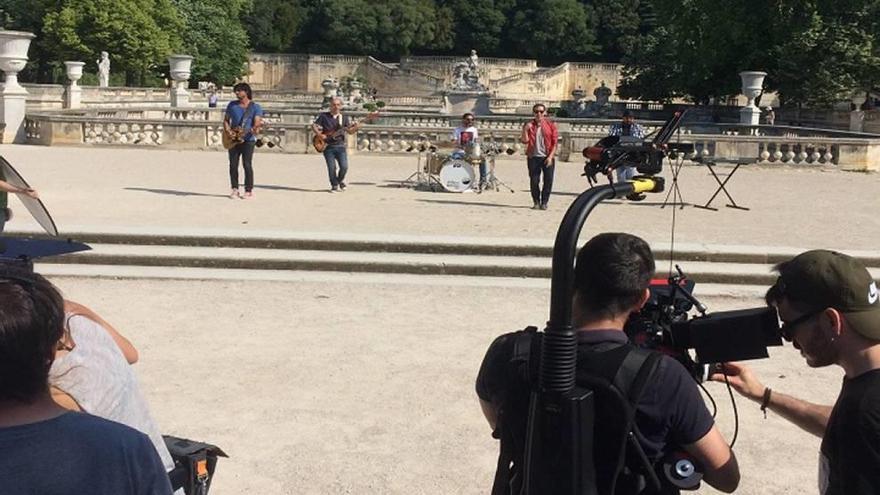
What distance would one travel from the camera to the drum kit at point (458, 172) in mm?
16312

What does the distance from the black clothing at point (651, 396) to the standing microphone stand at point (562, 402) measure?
0.28 meters

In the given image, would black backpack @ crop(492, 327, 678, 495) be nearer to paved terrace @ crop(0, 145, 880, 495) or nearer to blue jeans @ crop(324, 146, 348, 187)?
paved terrace @ crop(0, 145, 880, 495)

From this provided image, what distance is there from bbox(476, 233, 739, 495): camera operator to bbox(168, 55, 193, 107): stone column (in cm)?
3716

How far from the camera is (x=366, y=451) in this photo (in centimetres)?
523

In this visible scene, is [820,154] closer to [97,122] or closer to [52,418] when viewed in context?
[97,122]

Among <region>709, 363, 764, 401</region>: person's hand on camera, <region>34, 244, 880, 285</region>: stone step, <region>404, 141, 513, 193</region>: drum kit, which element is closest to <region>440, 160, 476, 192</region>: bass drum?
<region>404, 141, 513, 193</region>: drum kit

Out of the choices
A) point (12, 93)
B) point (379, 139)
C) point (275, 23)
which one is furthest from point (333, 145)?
point (275, 23)

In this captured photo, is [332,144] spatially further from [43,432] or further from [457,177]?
[43,432]

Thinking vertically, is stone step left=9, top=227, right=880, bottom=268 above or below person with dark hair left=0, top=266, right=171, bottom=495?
below

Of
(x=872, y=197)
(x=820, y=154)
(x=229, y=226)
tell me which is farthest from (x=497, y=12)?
(x=229, y=226)

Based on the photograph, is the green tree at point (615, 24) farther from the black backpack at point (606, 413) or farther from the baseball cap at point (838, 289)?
the black backpack at point (606, 413)

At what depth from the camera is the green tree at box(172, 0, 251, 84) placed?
6581 centimetres

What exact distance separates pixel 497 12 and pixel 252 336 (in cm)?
8735

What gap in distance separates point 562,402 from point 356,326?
604 cm
